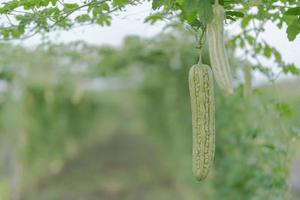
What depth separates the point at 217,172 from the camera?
5.90 meters

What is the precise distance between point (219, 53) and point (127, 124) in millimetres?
11854

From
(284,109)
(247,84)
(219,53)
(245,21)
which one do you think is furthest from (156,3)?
(284,109)

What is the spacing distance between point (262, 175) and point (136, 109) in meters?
8.10

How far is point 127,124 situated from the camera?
13.4 metres

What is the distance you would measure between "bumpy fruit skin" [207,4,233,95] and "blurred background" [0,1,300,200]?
0.86 metres

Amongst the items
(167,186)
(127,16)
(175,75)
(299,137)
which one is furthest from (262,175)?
(167,186)

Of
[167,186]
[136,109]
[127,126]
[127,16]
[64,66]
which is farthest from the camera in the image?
[127,126]

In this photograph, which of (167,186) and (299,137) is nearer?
(299,137)

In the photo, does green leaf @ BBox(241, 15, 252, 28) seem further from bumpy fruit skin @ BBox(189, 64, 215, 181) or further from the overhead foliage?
bumpy fruit skin @ BBox(189, 64, 215, 181)

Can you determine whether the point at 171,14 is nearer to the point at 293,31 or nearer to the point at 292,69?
the point at 293,31

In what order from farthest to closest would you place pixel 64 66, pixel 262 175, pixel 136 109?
pixel 136 109, pixel 64 66, pixel 262 175

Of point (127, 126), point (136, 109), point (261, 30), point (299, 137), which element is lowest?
point (127, 126)

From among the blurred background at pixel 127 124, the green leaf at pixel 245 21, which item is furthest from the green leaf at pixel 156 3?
the green leaf at pixel 245 21

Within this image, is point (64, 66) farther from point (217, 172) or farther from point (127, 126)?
point (127, 126)
